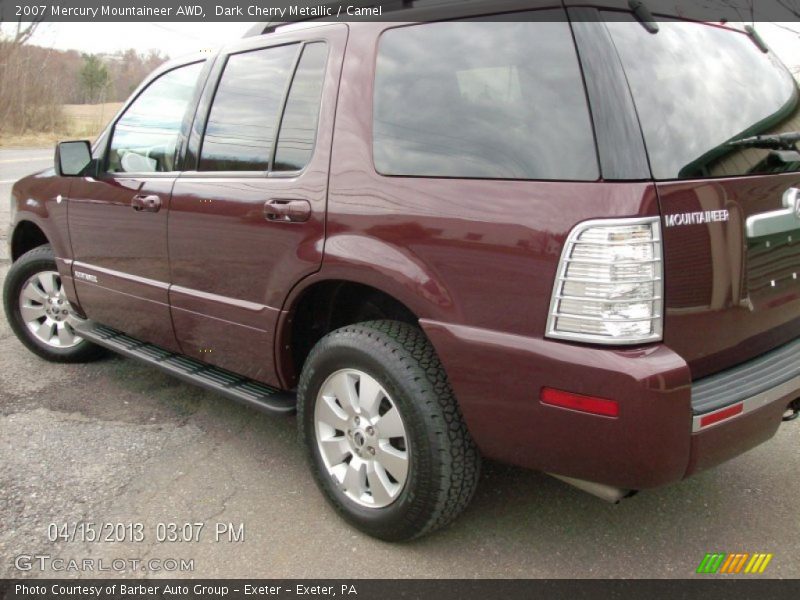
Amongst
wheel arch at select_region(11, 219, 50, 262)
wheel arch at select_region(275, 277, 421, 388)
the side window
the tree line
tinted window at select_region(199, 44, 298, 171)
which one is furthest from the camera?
the tree line

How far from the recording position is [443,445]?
2.29m

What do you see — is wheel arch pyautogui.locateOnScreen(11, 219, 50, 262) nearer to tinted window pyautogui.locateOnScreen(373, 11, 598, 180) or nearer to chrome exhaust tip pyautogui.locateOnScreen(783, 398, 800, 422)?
tinted window pyautogui.locateOnScreen(373, 11, 598, 180)

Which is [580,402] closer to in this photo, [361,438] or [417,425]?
[417,425]

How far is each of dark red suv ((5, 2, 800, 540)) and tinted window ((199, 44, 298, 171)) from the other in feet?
0.04

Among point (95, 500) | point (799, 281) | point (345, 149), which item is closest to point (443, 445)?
point (345, 149)

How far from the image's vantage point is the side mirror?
12.5 ft

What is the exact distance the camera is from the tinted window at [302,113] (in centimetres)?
273

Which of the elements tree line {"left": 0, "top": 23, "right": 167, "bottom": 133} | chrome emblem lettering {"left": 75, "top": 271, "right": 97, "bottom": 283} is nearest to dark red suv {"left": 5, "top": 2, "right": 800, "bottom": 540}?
chrome emblem lettering {"left": 75, "top": 271, "right": 97, "bottom": 283}

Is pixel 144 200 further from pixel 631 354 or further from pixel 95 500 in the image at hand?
pixel 631 354

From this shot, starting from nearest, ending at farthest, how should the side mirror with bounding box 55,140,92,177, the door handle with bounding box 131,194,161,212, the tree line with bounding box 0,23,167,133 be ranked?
the door handle with bounding box 131,194,161,212
the side mirror with bounding box 55,140,92,177
the tree line with bounding box 0,23,167,133

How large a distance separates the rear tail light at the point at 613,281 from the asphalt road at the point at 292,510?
3.27 feet

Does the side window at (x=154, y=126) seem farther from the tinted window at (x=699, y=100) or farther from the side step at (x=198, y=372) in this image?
the tinted window at (x=699, y=100)

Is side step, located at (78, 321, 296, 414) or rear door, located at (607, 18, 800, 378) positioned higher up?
rear door, located at (607, 18, 800, 378)

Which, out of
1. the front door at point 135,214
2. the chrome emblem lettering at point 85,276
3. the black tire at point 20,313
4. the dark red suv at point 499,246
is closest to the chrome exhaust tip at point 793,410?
the dark red suv at point 499,246
